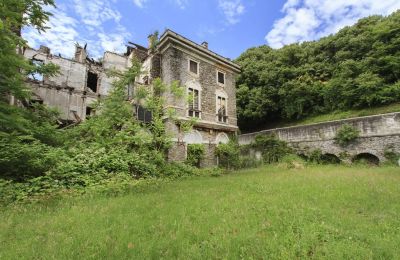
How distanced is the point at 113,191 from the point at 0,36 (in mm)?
5215

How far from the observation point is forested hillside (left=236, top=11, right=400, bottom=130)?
23219mm

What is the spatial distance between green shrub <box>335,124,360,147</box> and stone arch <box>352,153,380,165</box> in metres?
1.19

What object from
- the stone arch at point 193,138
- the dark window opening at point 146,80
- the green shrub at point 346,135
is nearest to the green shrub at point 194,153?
the stone arch at point 193,138

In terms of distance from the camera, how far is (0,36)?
240 inches

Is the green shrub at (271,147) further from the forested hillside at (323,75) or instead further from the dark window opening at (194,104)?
the forested hillside at (323,75)

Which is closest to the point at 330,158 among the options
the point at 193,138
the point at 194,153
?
the point at 194,153

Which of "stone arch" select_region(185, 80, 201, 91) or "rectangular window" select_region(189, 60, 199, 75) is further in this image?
"rectangular window" select_region(189, 60, 199, 75)

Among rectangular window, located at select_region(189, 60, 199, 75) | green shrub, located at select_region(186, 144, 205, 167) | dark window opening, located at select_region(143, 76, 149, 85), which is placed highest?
rectangular window, located at select_region(189, 60, 199, 75)

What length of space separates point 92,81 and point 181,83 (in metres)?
13.0

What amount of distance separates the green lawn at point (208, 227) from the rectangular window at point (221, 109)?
12.7 meters

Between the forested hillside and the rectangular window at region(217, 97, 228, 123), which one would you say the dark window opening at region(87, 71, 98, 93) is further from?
the forested hillside

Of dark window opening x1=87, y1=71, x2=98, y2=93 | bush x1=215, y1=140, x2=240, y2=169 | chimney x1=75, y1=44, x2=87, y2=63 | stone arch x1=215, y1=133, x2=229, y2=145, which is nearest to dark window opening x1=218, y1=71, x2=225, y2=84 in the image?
stone arch x1=215, y1=133, x2=229, y2=145

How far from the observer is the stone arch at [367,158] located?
16.7 meters

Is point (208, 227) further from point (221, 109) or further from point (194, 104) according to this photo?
point (221, 109)
